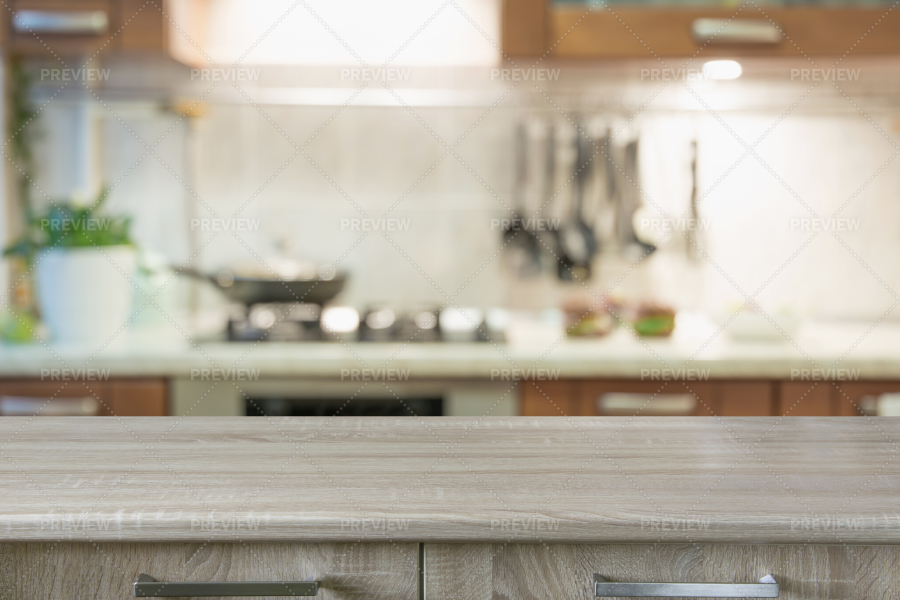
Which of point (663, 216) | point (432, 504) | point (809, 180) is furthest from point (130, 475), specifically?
point (809, 180)

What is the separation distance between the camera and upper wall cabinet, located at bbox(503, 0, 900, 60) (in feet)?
6.23

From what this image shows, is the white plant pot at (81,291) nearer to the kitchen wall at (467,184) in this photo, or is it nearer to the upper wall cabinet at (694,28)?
Answer: the kitchen wall at (467,184)

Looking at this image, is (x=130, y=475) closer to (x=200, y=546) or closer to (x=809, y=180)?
(x=200, y=546)

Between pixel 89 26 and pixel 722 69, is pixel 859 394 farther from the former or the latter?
pixel 89 26

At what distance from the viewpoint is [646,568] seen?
67 cm

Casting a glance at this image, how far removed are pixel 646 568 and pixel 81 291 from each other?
68.6 inches

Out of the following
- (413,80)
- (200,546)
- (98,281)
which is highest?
(413,80)

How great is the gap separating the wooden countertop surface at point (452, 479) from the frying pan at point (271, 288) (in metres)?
1.12

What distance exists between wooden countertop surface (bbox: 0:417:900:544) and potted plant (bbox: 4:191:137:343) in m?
1.03

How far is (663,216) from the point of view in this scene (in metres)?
2.37

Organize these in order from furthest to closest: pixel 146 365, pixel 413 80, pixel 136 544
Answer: pixel 413 80 < pixel 146 365 < pixel 136 544

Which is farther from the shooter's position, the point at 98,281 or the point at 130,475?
the point at 98,281

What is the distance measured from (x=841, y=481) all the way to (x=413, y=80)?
Result: 1854 millimetres

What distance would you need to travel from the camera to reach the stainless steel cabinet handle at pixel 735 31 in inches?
74.3
